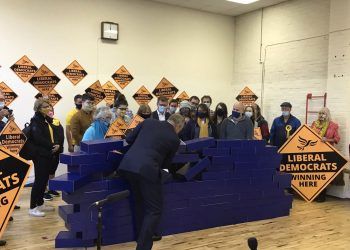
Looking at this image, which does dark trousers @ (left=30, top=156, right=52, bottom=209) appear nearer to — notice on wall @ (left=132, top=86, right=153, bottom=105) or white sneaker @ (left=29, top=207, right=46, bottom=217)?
white sneaker @ (left=29, top=207, right=46, bottom=217)

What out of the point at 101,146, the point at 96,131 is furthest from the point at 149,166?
the point at 96,131

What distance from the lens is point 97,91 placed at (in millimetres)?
7562

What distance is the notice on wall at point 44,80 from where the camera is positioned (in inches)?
278

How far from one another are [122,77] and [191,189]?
3912 millimetres

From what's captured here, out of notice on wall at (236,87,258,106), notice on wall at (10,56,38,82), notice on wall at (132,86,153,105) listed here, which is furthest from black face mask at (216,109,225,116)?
notice on wall at (10,56,38,82)

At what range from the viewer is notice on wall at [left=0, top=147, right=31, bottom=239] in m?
3.85

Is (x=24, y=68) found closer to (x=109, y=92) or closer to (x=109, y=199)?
(x=109, y=92)

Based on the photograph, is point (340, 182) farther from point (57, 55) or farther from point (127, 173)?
point (57, 55)

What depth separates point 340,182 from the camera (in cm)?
667

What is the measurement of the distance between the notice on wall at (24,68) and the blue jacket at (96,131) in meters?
2.60

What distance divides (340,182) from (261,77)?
10.1 ft

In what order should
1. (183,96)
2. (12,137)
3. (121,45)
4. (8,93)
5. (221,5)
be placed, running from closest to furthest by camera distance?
(12,137) < (8,93) < (121,45) < (221,5) < (183,96)

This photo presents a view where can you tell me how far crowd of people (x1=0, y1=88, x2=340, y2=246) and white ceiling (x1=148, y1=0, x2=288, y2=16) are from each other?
2.22m

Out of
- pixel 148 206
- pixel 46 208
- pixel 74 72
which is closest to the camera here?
pixel 148 206
